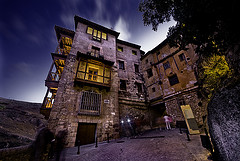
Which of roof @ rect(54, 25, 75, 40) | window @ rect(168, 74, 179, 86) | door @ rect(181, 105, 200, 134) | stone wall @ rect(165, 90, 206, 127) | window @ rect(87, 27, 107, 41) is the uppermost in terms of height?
window @ rect(87, 27, 107, 41)

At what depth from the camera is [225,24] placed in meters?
3.38

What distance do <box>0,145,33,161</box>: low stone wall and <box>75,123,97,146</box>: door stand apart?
15.7ft

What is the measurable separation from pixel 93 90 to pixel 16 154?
23.5 feet

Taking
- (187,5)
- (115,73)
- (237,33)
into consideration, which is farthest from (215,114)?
(115,73)

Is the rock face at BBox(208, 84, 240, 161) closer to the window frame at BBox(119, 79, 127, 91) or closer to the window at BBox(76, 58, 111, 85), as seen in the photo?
the window at BBox(76, 58, 111, 85)

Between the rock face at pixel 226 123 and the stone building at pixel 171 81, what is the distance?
8.42 metres

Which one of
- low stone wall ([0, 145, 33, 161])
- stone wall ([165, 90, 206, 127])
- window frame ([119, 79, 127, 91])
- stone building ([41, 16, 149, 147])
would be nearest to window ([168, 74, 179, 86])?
stone wall ([165, 90, 206, 127])

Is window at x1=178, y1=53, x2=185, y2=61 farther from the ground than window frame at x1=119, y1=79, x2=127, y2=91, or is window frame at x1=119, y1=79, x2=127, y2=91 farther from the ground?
window at x1=178, y1=53, x2=185, y2=61

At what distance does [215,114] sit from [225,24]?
3203 millimetres

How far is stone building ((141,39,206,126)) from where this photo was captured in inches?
411

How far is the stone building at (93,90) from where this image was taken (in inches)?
340

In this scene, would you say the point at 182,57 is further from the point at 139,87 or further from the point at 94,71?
the point at 94,71

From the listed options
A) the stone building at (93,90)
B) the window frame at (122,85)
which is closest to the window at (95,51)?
the stone building at (93,90)

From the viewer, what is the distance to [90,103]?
9.88 metres
